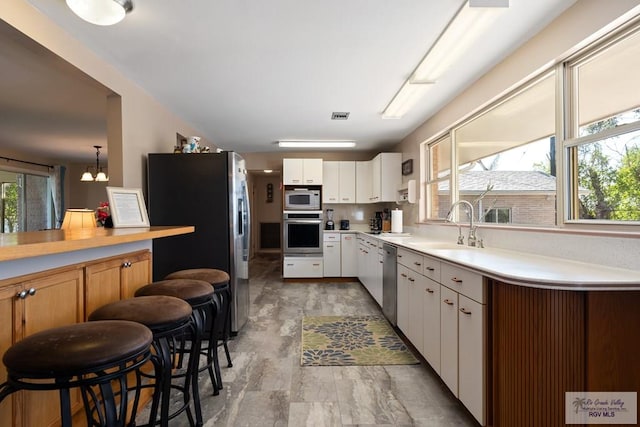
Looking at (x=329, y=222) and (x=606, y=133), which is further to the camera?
(x=329, y=222)

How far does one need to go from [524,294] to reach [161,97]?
3465mm

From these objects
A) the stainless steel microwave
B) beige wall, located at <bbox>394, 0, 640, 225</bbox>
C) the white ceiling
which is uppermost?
the white ceiling

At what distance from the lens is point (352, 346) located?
2.75 metres

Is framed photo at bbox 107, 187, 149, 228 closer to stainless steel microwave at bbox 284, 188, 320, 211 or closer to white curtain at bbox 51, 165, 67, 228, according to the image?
stainless steel microwave at bbox 284, 188, 320, 211

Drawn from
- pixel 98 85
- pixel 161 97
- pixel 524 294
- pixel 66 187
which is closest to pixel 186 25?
pixel 98 85

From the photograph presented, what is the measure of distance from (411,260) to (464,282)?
837mm

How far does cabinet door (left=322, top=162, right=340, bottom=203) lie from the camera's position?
557 centimetres

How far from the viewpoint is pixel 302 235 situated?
534 centimetres

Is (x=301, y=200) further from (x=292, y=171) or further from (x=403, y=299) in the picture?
(x=403, y=299)

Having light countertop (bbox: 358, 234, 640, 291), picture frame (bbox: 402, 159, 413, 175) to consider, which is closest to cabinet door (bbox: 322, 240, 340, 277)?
picture frame (bbox: 402, 159, 413, 175)

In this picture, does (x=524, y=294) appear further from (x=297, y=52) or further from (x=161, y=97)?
(x=161, y=97)

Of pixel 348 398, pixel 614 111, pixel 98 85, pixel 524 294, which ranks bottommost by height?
pixel 348 398

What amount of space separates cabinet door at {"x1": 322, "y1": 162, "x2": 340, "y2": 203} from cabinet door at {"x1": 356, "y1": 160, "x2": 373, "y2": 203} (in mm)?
361

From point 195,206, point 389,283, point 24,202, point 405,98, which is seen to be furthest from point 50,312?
point 24,202
